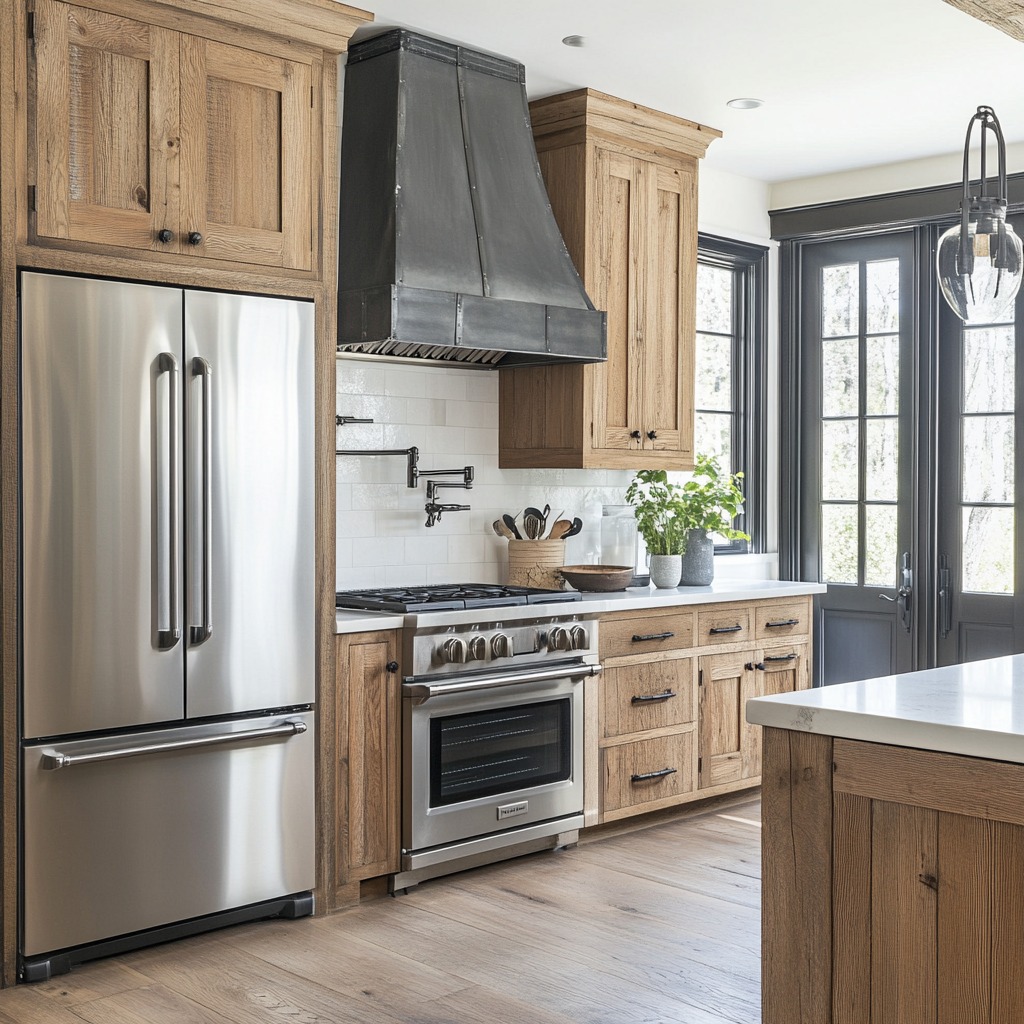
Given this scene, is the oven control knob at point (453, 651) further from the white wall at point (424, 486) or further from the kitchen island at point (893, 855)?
the kitchen island at point (893, 855)

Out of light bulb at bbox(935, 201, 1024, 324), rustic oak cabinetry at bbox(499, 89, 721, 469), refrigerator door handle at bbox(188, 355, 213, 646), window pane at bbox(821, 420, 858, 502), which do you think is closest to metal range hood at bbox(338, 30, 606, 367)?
rustic oak cabinetry at bbox(499, 89, 721, 469)

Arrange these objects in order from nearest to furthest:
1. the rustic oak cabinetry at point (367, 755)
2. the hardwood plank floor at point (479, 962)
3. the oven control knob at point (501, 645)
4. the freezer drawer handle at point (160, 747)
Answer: the hardwood plank floor at point (479, 962)
the freezer drawer handle at point (160, 747)
the rustic oak cabinetry at point (367, 755)
the oven control knob at point (501, 645)

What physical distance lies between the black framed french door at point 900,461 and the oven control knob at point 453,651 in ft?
8.39

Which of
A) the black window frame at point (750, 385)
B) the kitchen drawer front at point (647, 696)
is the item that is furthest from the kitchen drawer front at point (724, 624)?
the black window frame at point (750, 385)

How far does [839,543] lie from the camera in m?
5.90

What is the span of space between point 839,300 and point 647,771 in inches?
103

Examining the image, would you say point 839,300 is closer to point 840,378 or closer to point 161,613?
point 840,378

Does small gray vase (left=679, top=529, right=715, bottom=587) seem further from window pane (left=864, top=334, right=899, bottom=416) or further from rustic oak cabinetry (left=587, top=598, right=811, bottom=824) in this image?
window pane (left=864, top=334, right=899, bottom=416)

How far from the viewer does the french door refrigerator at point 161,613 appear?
10.2ft

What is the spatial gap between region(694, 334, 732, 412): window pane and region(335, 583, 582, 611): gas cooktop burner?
161 cm

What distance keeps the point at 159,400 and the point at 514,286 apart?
1.40m

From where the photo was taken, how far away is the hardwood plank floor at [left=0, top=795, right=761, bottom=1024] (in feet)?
9.70

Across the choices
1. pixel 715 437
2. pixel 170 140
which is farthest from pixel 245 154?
pixel 715 437

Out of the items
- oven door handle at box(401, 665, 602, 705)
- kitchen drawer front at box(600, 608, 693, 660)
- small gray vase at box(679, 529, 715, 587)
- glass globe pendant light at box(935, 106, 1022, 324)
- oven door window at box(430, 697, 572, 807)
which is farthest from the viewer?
small gray vase at box(679, 529, 715, 587)
